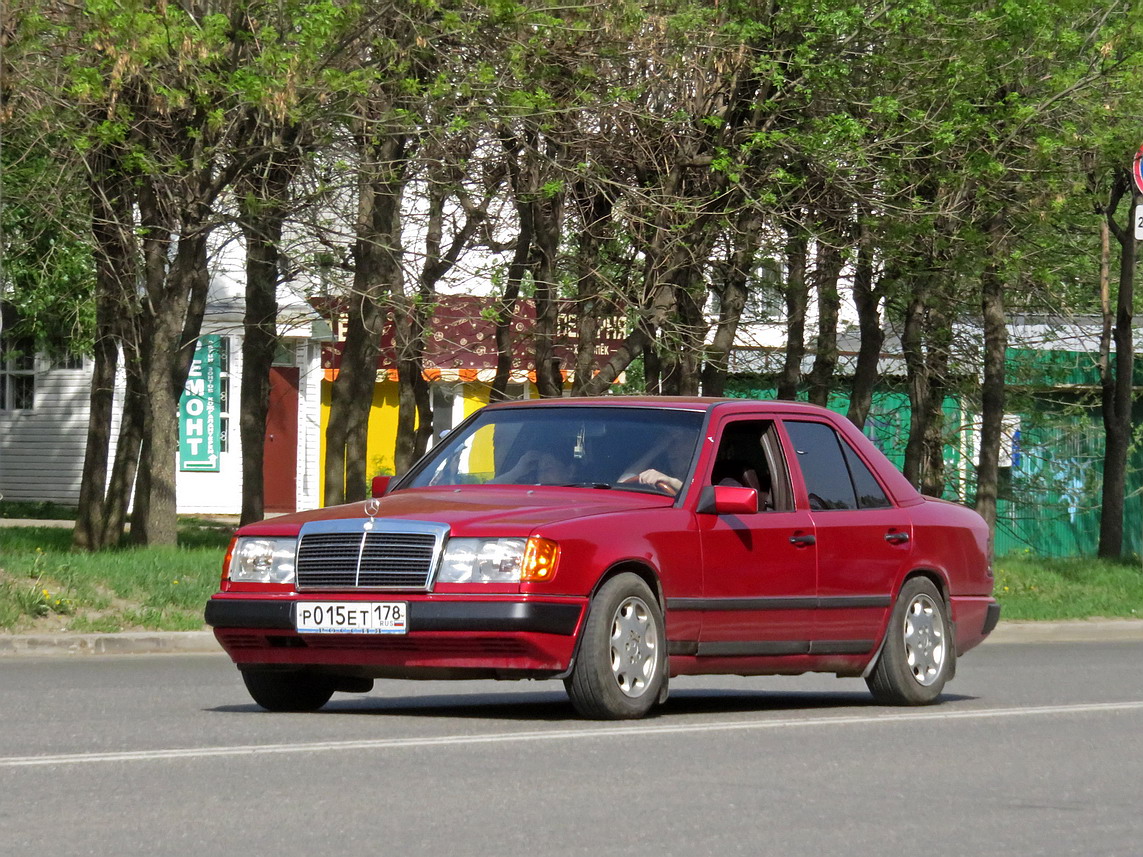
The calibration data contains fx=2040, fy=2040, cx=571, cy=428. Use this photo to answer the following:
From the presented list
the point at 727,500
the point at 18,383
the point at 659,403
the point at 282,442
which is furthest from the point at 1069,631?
the point at 18,383

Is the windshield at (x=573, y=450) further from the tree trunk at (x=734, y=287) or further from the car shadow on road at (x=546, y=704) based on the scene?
the tree trunk at (x=734, y=287)

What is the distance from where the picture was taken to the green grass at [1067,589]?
70.6 ft

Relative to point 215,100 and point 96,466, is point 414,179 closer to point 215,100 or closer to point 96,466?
point 215,100

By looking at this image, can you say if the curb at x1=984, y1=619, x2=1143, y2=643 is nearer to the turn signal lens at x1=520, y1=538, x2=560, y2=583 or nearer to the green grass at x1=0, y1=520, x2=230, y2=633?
the green grass at x1=0, y1=520, x2=230, y2=633

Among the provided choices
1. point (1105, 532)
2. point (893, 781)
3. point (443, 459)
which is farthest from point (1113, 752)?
point (1105, 532)

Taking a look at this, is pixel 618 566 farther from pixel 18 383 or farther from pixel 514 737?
pixel 18 383

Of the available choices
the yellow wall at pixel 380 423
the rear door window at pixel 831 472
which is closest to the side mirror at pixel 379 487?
the rear door window at pixel 831 472

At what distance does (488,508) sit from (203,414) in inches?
1160

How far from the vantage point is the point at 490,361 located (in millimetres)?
40906

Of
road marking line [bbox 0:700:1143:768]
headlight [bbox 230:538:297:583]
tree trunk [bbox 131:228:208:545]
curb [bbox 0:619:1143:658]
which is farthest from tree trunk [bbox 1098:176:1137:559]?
headlight [bbox 230:538:297:583]

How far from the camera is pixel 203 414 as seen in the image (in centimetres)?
3841

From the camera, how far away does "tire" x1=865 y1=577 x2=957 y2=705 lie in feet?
36.7

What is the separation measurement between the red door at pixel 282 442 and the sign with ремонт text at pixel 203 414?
5.81ft

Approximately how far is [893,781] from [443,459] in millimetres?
3864
